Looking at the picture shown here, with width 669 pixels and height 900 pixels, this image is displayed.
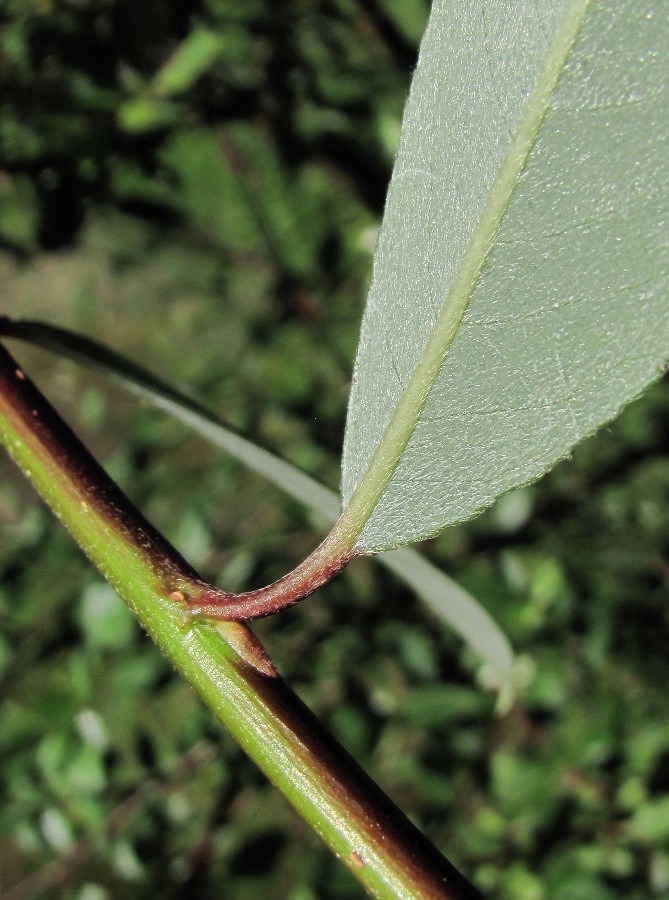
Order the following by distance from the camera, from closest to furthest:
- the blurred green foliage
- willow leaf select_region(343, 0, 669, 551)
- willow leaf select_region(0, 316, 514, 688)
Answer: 1. willow leaf select_region(343, 0, 669, 551)
2. willow leaf select_region(0, 316, 514, 688)
3. the blurred green foliage

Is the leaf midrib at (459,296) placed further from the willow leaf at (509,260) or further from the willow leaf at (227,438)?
the willow leaf at (227,438)

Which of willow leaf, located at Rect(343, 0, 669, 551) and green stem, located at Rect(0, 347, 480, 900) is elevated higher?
willow leaf, located at Rect(343, 0, 669, 551)

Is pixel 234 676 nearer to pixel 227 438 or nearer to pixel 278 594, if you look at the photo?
pixel 278 594

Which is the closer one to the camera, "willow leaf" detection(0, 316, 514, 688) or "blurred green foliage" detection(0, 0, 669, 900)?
"willow leaf" detection(0, 316, 514, 688)

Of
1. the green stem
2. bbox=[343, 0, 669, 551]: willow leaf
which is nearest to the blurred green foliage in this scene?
the green stem

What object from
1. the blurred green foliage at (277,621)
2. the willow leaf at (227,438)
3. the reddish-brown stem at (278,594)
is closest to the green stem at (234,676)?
the reddish-brown stem at (278,594)

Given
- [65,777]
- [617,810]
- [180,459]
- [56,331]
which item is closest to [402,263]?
[56,331]

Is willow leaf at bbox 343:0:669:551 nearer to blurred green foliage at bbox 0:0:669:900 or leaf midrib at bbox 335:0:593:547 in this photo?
leaf midrib at bbox 335:0:593:547

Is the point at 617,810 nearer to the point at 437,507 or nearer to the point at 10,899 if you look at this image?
the point at 10,899
